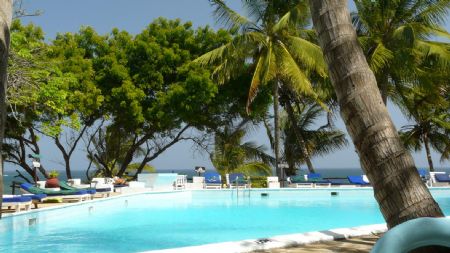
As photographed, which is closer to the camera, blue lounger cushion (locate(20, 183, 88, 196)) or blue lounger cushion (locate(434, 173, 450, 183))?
blue lounger cushion (locate(20, 183, 88, 196))

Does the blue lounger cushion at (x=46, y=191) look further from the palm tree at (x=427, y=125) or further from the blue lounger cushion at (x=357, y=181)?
the palm tree at (x=427, y=125)

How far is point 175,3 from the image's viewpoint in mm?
15812

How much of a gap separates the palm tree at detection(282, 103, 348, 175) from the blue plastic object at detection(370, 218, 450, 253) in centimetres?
2361

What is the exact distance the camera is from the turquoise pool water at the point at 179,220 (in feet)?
29.0

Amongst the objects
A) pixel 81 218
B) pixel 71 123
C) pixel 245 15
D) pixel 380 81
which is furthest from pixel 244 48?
pixel 81 218

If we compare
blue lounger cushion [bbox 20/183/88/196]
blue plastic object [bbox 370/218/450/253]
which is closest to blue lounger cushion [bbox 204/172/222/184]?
blue lounger cushion [bbox 20/183/88/196]

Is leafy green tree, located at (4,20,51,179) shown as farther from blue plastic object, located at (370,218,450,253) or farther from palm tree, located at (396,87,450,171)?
palm tree, located at (396,87,450,171)

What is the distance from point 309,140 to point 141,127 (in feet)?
30.6

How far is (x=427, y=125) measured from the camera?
2747 centimetres

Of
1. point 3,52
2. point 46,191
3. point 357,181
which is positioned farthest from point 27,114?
point 3,52

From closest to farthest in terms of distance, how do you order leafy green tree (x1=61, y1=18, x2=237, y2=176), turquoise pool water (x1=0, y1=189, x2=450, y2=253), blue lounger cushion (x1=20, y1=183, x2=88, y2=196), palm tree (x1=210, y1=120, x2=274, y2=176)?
1. turquoise pool water (x1=0, y1=189, x2=450, y2=253)
2. blue lounger cushion (x1=20, y1=183, x2=88, y2=196)
3. leafy green tree (x1=61, y1=18, x2=237, y2=176)
4. palm tree (x1=210, y1=120, x2=274, y2=176)

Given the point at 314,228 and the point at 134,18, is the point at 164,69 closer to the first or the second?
the point at 134,18

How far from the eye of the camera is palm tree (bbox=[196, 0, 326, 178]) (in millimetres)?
19359

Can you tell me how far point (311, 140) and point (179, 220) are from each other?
14588mm
